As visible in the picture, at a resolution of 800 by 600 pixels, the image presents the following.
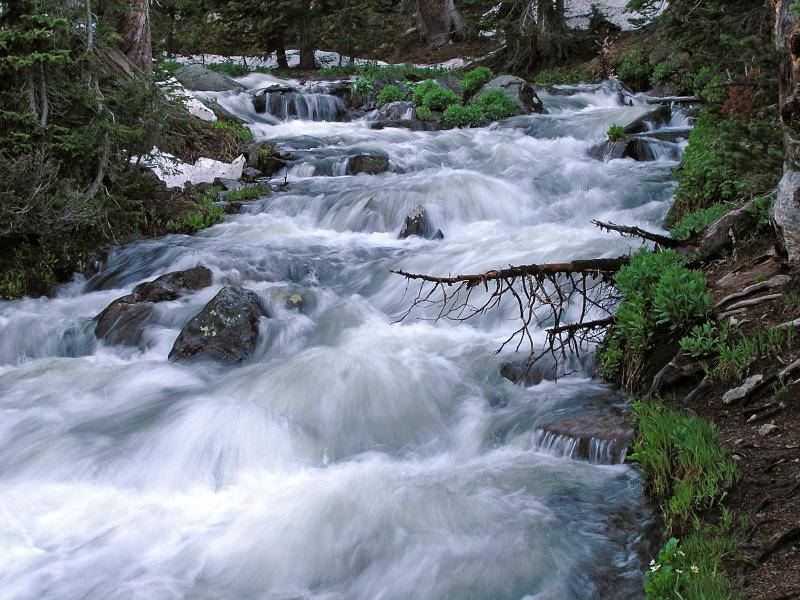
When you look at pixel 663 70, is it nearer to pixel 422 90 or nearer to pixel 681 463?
pixel 422 90

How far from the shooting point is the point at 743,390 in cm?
471

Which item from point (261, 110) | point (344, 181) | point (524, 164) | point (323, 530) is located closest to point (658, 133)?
point (524, 164)

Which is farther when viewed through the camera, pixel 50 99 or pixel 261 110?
pixel 261 110

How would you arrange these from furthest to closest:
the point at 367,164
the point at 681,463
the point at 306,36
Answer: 1. the point at 306,36
2. the point at 367,164
3. the point at 681,463

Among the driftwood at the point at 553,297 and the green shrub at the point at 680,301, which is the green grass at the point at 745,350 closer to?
the green shrub at the point at 680,301

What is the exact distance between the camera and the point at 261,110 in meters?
20.0

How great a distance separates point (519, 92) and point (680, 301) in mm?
14164

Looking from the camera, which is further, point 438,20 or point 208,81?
point 438,20

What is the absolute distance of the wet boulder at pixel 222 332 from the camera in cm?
813

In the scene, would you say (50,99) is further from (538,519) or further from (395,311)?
(538,519)

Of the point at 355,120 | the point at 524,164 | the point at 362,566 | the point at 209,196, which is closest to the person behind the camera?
the point at 362,566

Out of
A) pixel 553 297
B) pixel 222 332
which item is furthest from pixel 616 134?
pixel 222 332

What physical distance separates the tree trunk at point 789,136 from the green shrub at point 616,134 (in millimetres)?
8704

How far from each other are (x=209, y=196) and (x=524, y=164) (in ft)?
19.3
